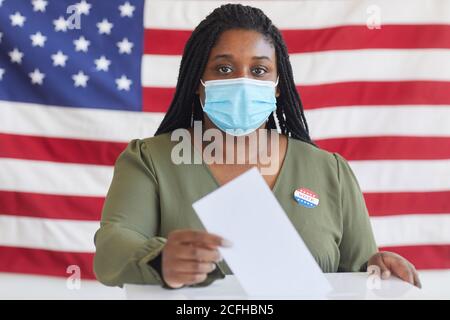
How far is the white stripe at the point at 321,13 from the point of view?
239 cm

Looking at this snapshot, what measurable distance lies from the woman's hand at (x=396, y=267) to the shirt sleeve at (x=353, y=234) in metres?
0.12

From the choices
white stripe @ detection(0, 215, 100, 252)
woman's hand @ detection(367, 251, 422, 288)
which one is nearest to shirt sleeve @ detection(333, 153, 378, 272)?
woman's hand @ detection(367, 251, 422, 288)

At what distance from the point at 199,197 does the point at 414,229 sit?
4.63 feet

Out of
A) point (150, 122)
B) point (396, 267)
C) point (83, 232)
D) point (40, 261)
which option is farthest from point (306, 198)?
point (40, 261)

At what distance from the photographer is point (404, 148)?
7.95ft

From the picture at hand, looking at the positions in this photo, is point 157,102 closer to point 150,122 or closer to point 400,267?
point 150,122

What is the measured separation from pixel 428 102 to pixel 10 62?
1633 millimetres

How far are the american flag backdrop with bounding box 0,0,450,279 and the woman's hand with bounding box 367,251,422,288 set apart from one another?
1.25m

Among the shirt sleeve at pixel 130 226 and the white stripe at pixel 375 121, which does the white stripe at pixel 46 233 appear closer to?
the white stripe at pixel 375 121

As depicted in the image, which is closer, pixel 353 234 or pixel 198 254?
pixel 198 254

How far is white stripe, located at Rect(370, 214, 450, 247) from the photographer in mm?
2430

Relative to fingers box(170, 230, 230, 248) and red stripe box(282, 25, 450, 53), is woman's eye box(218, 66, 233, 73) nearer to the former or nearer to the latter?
fingers box(170, 230, 230, 248)

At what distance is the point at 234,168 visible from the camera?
→ 1.37 meters
